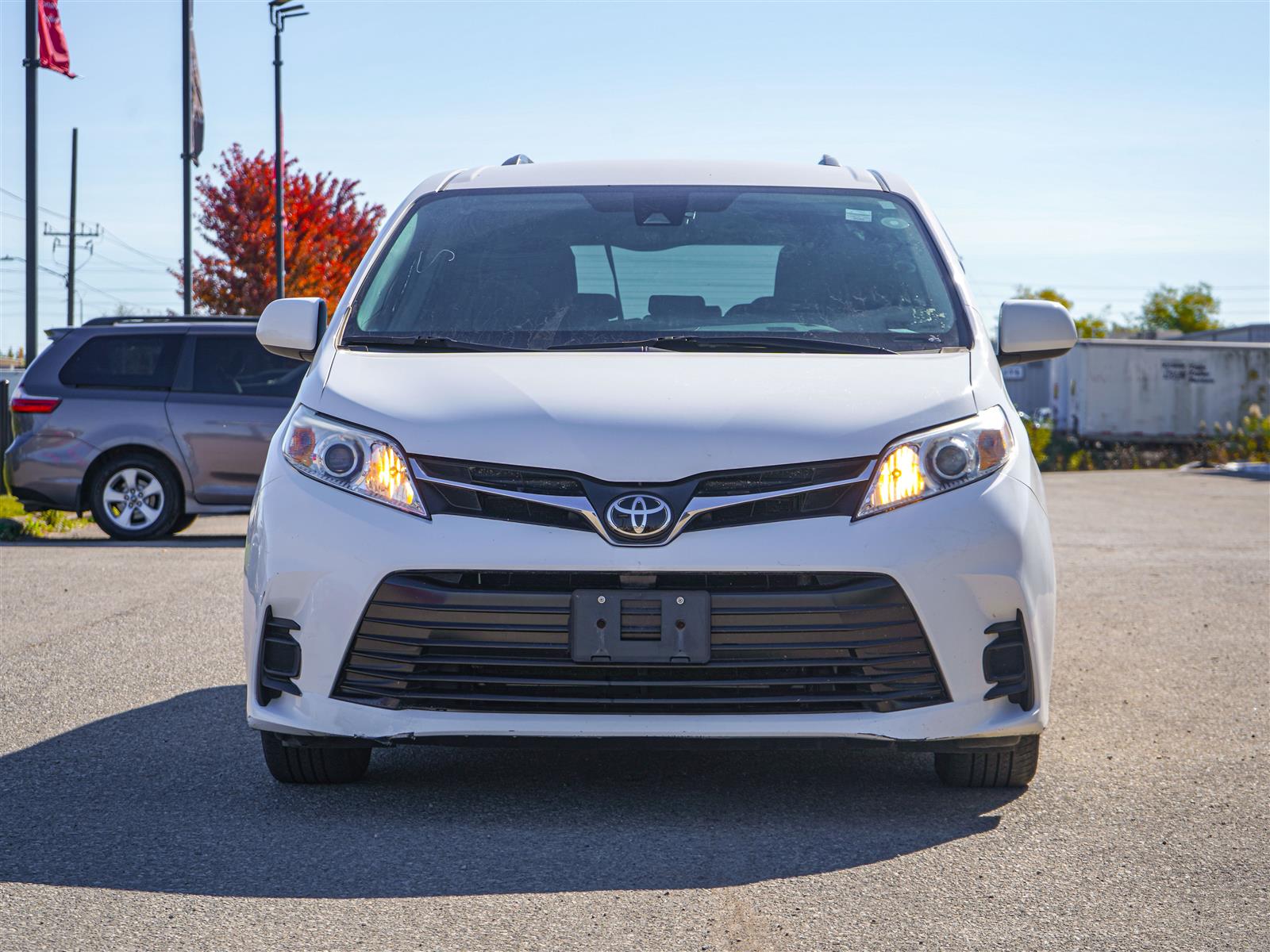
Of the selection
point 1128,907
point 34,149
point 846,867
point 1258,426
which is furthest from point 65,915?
point 1258,426

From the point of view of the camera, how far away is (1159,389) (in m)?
40.2

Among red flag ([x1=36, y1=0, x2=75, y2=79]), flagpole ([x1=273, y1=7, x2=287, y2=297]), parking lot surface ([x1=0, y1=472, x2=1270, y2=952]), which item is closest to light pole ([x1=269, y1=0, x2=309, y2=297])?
flagpole ([x1=273, y1=7, x2=287, y2=297])

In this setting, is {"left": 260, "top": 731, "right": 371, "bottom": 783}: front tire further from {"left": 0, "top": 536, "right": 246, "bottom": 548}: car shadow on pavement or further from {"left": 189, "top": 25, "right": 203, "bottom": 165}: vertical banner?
{"left": 189, "top": 25, "right": 203, "bottom": 165}: vertical banner

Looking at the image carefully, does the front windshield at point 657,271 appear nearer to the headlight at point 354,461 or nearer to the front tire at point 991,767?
the headlight at point 354,461

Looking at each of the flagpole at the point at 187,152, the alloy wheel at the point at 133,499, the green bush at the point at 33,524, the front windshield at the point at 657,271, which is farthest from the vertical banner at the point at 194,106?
the front windshield at the point at 657,271

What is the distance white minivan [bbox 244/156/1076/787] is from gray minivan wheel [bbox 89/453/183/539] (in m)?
9.56

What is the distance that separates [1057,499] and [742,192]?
17.4 meters

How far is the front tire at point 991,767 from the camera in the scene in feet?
14.5

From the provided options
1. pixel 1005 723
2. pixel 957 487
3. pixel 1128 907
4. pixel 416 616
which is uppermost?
pixel 957 487

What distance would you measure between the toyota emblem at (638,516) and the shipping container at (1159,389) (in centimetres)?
3694

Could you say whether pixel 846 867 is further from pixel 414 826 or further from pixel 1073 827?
pixel 414 826

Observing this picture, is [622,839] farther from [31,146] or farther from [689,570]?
[31,146]

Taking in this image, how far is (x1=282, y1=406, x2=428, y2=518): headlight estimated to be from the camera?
4023 mm

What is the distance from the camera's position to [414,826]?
409cm
